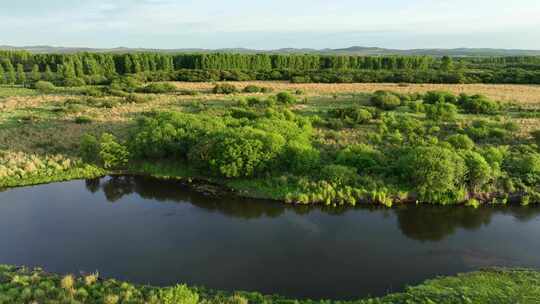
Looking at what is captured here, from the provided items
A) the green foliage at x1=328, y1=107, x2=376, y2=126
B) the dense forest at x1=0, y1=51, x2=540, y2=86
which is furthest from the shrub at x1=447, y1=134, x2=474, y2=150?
the dense forest at x1=0, y1=51, x2=540, y2=86

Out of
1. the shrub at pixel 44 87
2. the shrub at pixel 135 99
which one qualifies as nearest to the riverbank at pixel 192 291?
the shrub at pixel 135 99

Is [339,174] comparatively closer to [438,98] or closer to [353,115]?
[353,115]

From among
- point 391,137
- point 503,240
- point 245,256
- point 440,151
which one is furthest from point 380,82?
point 245,256

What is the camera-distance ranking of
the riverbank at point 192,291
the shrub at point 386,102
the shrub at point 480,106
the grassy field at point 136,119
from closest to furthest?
the riverbank at point 192,291 < the grassy field at point 136,119 < the shrub at point 480,106 < the shrub at point 386,102

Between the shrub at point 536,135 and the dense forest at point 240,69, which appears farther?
the dense forest at point 240,69

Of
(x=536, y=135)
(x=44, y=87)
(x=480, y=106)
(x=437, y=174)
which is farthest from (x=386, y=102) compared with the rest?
(x=44, y=87)

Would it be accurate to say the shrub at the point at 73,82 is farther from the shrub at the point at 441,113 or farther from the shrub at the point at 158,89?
the shrub at the point at 441,113
